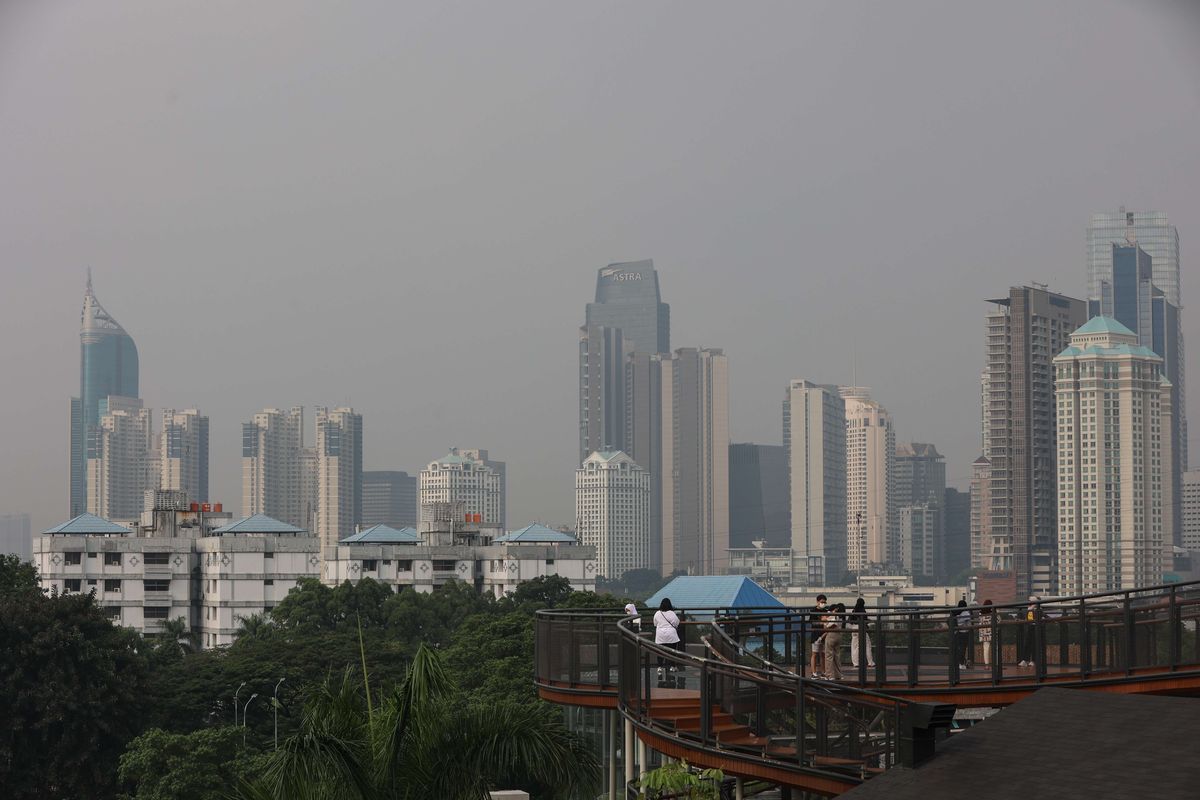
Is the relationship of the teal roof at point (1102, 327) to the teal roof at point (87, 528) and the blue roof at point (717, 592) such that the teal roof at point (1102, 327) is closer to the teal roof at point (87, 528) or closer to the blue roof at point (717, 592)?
the teal roof at point (87, 528)

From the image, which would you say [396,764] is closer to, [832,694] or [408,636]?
[832,694]

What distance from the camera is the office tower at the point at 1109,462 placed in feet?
616

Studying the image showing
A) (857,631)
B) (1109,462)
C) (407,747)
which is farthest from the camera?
(1109,462)

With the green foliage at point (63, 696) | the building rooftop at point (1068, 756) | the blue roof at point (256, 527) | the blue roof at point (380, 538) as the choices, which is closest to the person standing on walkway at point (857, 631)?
the building rooftop at point (1068, 756)

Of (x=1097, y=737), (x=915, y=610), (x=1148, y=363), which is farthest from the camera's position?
(x=1148, y=363)

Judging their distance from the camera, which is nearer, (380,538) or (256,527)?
(256,527)

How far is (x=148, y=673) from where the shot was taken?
5172cm

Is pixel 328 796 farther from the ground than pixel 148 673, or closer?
farther from the ground

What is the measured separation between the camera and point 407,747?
14.7 meters

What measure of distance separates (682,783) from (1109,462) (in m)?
189

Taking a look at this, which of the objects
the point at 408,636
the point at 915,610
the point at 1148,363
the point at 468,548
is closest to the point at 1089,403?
the point at 1148,363

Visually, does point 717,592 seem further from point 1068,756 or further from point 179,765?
point 1068,756

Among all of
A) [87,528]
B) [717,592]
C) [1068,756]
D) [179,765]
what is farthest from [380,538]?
[1068,756]

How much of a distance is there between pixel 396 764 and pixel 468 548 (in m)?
112
